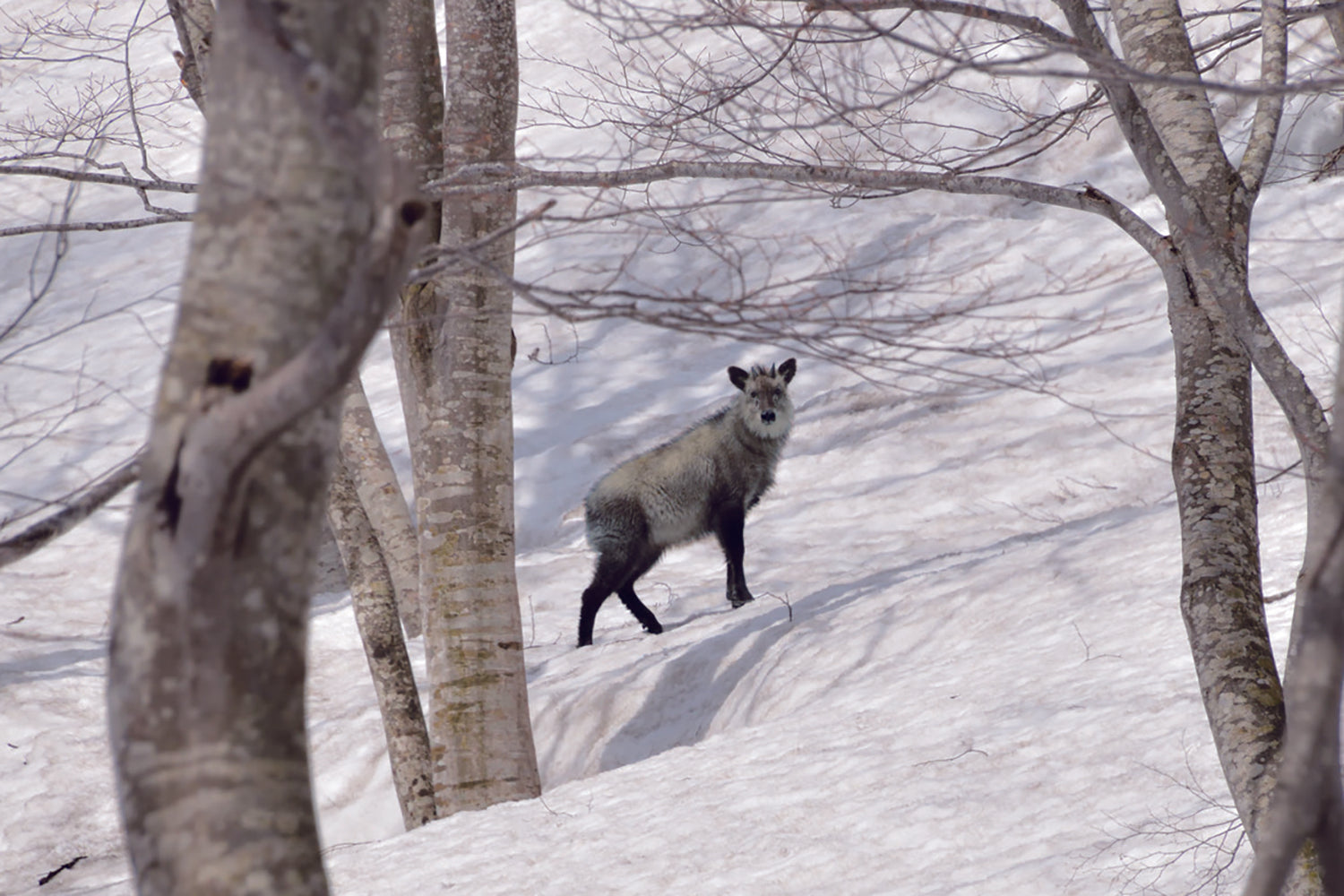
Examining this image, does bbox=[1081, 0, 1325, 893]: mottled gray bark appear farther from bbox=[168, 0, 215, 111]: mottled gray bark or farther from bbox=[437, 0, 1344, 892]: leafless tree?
bbox=[168, 0, 215, 111]: mottled gray bark

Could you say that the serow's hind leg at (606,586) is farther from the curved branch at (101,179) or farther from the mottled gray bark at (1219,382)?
the mottled gray bark at (1219,382)

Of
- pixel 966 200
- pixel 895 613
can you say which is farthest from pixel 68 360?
pixel 895 613

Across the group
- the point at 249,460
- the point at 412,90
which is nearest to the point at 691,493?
the point at 412,90

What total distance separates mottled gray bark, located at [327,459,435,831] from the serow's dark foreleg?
109 inches

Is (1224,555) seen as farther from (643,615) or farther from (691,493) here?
(691,493)

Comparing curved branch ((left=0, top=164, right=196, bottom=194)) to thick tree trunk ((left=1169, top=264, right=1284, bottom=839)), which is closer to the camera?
thick tree trunk ((left=1169, top=264, right=1284, bottom=839))

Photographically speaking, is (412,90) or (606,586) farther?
(606,586)

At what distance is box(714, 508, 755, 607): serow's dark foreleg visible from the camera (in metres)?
9.18

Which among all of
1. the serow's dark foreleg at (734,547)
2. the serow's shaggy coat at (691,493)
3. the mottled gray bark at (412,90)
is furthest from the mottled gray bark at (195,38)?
the serow's dark foreleg at (734,547)

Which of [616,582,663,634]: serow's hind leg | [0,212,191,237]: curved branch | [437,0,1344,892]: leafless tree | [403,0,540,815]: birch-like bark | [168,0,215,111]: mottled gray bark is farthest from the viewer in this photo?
[616,582,663,634]: serow's hind leg

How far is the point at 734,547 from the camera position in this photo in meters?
9.23

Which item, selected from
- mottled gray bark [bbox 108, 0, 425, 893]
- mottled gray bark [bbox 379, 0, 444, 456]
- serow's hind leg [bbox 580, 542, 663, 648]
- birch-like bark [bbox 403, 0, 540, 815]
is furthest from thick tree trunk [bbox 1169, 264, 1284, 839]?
serow's hind leg [bbox 580, 542, 663, 648]

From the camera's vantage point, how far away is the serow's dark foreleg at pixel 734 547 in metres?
9.18

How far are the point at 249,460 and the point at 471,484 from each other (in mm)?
4447
